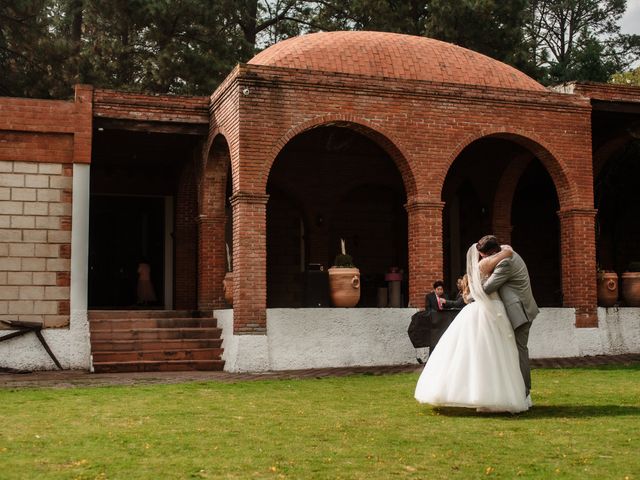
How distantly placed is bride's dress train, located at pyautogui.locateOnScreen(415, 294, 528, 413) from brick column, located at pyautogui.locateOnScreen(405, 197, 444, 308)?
657 centimetres

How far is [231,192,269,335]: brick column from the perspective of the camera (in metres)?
14.1

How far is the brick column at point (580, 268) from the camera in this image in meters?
16.0

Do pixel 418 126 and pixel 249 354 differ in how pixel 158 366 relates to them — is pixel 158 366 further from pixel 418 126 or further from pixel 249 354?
pixel 418 126

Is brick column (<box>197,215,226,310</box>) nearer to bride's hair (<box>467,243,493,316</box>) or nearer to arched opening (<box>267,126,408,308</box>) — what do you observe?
arched opening (<box>267,126,408,308</box>)

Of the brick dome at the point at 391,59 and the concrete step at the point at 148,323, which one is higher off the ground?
the brick dome at the point at 391,59

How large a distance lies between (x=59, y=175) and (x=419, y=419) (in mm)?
9108

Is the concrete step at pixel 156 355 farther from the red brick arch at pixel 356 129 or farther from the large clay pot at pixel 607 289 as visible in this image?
the large clay pot at pixel 607 289

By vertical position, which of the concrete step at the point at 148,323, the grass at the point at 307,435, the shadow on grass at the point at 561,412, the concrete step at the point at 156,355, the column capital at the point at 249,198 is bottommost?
the grass at the point at 307,435

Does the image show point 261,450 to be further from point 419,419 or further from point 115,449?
point 419,419

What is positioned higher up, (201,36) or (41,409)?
(201,36)

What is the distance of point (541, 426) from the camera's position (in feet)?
25.0

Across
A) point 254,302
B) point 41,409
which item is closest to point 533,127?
point 254,302

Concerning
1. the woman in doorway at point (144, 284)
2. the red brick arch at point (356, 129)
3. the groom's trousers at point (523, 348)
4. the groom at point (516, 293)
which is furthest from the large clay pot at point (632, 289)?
the woman in doorway at point (144, 284)

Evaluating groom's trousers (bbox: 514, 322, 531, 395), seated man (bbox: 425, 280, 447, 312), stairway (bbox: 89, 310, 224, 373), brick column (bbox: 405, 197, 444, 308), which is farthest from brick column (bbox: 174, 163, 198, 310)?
groom's trousers (bbox: 514, 322, 531, 395)
